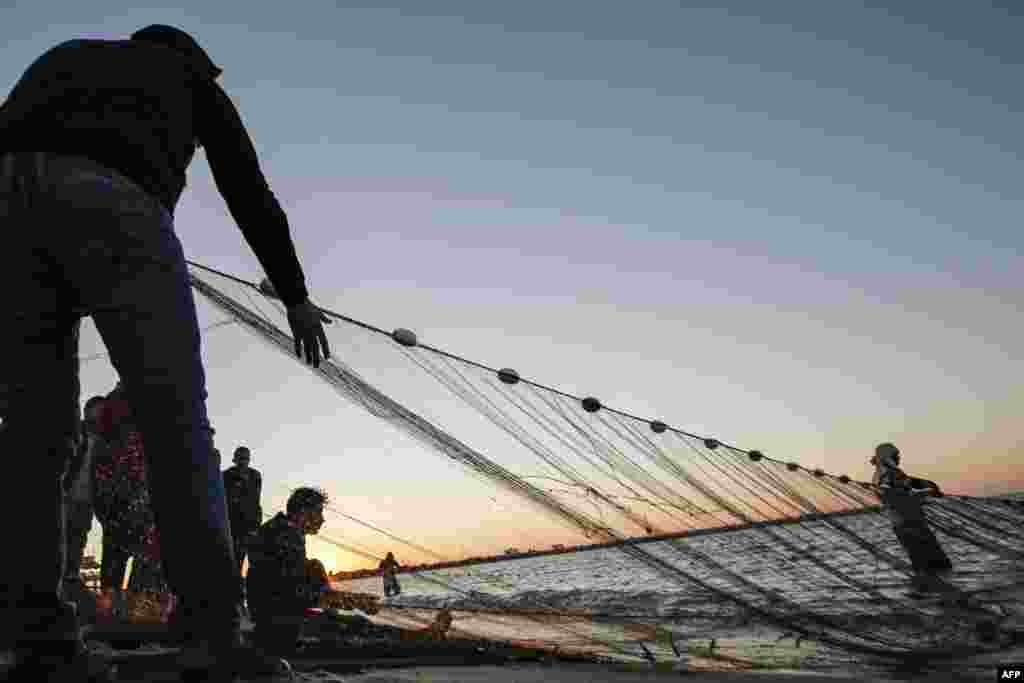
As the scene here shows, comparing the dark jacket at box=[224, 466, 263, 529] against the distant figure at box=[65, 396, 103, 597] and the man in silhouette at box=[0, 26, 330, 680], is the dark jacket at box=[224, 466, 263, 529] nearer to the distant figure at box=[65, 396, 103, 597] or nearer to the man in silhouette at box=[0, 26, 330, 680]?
the distant figure at box=[65, 396, 103, 597]

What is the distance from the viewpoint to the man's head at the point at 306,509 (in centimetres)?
715

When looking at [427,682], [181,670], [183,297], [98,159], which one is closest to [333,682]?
[427,682]

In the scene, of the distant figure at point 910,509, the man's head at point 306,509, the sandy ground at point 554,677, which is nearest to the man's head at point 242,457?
the man's head at point 306,509

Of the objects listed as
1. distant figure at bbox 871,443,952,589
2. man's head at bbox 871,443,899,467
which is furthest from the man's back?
man's head at bbox 871,443,899,467

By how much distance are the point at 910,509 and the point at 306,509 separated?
1925 centimetres

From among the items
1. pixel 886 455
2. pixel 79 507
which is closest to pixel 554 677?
pixel 79 507

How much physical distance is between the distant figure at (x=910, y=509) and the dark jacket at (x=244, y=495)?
15.4 metres

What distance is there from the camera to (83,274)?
1.88m

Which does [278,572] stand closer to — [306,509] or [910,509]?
[306,509]

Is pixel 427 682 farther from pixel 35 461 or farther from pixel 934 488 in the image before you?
pixel 934 488

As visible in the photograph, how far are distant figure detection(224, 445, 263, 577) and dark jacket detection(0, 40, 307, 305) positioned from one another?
27.6 feet

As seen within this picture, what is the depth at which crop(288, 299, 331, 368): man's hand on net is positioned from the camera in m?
2.60

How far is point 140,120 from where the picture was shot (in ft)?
6.68

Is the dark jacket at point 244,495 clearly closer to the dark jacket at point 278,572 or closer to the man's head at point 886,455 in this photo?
the dark jacket at point 278,572
